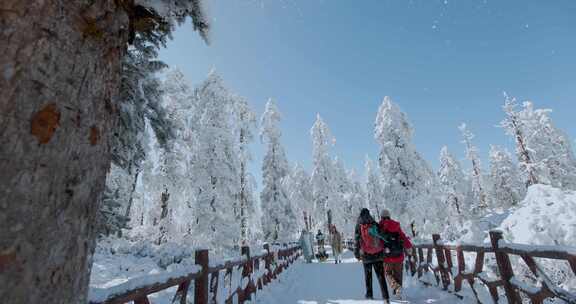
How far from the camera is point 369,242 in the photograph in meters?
5.92

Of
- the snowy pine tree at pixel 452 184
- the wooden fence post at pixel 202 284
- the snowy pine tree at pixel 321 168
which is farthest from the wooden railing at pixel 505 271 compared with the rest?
the snowy pine tree at pixel 452 184

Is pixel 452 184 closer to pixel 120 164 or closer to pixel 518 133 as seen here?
pixel 518 133

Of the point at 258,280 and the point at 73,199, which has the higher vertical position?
the point at 73,199

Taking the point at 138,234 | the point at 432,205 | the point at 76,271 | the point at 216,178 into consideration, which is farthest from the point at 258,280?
the point at 138,234

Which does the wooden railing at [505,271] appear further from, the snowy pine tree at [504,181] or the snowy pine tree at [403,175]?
the snowy pine tree at [504,181]

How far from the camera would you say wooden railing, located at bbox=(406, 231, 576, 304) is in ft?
10.7

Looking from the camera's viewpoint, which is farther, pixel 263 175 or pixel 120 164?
pixel 263 175

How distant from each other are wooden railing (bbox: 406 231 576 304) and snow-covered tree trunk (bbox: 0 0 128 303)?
414 centimetres

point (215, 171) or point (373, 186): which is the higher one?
point (373, 186)

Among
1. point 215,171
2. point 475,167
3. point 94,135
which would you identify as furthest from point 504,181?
point 94,135

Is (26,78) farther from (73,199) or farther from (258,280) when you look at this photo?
(258,280)

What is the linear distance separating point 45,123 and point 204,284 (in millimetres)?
3533

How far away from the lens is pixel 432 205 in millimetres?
20875

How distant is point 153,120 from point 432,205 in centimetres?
2093
